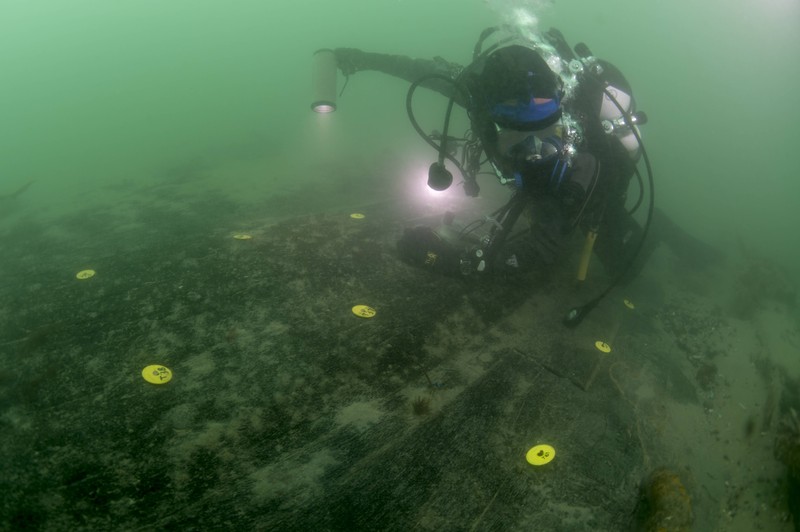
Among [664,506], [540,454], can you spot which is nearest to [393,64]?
[540,454]

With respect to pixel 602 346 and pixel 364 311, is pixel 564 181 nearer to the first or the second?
pixel 602 346

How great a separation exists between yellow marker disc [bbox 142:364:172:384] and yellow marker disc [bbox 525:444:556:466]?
2.71 m

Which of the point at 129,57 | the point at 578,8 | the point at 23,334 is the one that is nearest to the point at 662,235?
the point at 23,334

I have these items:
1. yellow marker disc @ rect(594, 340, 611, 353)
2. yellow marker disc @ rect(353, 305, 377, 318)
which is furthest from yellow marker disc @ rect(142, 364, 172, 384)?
yellow marker disc @ rect(594, 340, 611, 353)

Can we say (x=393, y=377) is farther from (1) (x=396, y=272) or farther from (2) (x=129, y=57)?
(2) (x=129, y=57)

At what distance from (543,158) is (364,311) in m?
2.27

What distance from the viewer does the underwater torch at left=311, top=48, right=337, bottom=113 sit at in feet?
20.2

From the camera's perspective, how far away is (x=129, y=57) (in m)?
69.4

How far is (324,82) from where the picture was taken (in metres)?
6.38

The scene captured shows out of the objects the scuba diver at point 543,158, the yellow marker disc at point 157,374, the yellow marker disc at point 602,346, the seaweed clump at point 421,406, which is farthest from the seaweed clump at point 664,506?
the yellow marker disc at point 157,374

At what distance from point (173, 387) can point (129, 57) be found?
9130 centimetres

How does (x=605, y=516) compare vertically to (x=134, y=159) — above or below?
above

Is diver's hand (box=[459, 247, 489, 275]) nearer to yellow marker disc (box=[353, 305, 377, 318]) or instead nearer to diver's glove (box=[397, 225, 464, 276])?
diver's glove (box=[397, 225, 464, 276])

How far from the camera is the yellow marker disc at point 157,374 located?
2.76m
